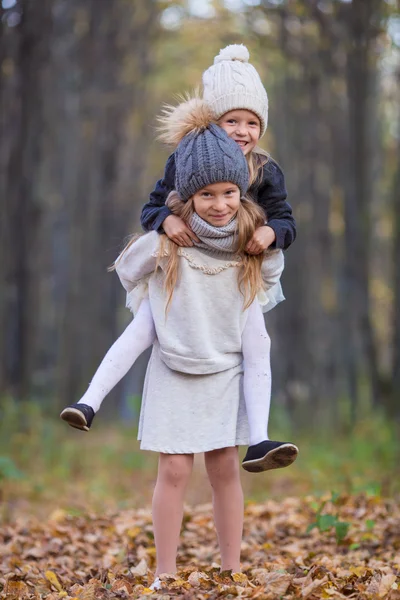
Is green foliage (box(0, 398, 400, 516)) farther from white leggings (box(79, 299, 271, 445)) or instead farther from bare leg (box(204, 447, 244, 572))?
white leggings (box(79, 299, 271, 445))

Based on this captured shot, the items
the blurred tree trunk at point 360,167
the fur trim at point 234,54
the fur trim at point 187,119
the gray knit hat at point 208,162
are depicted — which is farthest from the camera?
the blurred tree trunk at point 360,167

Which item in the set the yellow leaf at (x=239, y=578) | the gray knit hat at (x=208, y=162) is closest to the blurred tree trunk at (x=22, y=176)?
the gray knit hat at (x=208, y=162)

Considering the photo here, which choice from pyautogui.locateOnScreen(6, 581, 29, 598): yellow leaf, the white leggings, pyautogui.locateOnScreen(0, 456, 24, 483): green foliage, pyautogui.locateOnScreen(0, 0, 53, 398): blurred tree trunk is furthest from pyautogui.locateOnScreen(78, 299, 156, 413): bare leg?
pyautogui.locateOnScreen(0, 0, 53, 398): blurred tree trunk

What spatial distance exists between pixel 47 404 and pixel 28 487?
8397 millimetres

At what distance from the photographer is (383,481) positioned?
9.45 metres

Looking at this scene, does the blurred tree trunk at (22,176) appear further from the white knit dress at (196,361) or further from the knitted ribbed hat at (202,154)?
the white knit dress at (196,361)

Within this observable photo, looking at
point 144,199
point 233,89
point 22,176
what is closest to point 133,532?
point 233,89

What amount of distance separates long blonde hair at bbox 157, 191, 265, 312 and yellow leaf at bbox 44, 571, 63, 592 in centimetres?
165

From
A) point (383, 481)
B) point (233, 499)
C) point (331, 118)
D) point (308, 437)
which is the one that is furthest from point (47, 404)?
Result: point (233, 499)

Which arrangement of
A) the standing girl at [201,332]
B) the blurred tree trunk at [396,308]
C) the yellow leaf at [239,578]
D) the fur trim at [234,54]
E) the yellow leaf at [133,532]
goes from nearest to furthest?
the yellow leaf at [239,578]
the standing girl at [201,332]
the fur trim at [234,54]
the yellow leaf at [133,532]
the blurred tree trunk at [396,308]

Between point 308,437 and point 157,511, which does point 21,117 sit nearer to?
point 308,437

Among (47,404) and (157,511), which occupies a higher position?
(47,404)

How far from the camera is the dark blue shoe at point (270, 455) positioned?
4.53 metres

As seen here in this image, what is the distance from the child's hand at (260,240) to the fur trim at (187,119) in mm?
606
